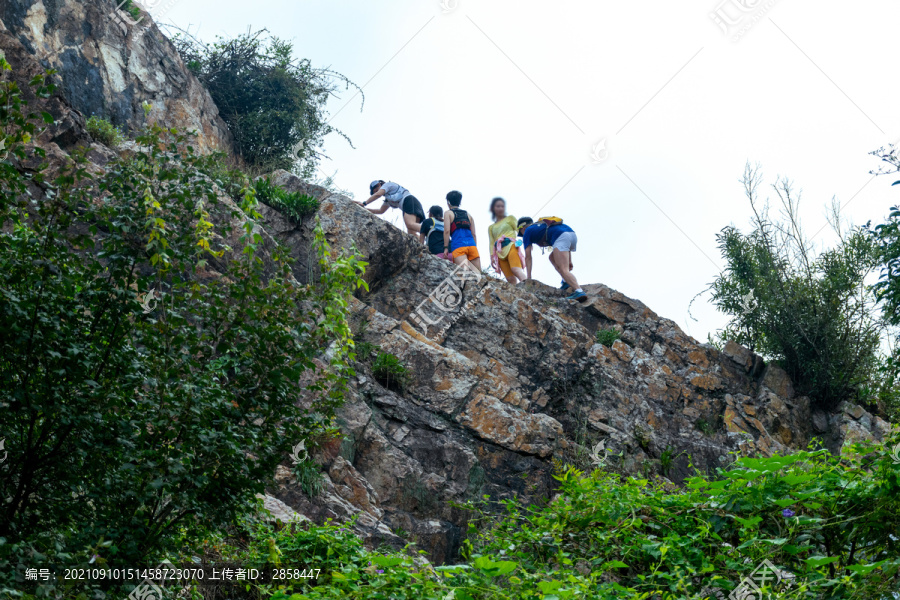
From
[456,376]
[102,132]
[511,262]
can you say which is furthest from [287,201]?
[511,262]

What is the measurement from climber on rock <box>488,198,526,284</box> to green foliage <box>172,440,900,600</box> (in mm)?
8508

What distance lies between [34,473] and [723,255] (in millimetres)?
13700

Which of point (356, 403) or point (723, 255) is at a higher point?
point (723, 255)

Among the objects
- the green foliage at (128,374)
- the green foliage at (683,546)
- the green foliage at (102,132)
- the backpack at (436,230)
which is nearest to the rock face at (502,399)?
the backpack at (436,230)

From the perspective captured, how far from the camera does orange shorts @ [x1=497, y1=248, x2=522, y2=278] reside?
44.9 ft

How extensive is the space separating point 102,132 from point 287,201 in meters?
2.64

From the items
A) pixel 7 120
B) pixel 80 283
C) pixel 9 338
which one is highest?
pixel 7 120

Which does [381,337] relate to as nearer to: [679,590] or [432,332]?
[432,332]

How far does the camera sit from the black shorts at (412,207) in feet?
43.5

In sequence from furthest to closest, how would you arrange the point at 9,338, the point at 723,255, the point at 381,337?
1. the point at 723,255
2. the point at 381,337
3. the point at 9,338

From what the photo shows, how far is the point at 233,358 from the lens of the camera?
171 inches

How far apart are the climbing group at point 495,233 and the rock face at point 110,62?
3436mm

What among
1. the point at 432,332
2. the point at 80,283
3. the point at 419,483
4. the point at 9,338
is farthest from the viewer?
the point at 432,332

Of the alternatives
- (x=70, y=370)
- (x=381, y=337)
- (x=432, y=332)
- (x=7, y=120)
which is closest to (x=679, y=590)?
(x=70, y=370)
